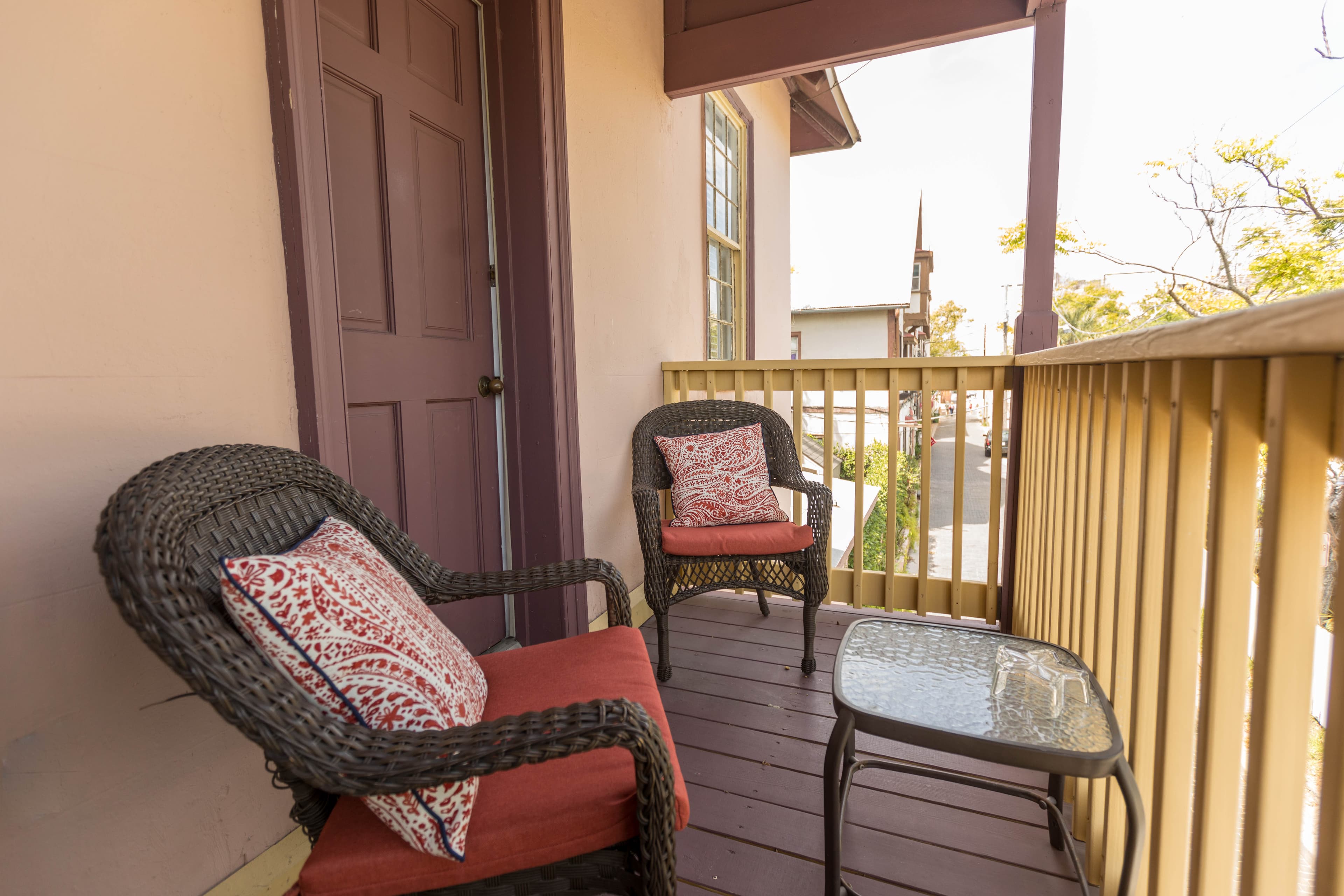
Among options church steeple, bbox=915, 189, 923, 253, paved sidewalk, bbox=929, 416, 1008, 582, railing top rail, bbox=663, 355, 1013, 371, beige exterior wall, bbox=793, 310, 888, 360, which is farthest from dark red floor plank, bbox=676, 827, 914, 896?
church steeple, bbox=915, 189, 923, 253

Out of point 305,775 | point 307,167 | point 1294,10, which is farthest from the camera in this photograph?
point 1294,10

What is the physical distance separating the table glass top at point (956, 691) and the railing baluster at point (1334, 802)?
0.41m

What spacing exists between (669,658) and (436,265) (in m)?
1.62

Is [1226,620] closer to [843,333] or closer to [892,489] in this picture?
[892,489]

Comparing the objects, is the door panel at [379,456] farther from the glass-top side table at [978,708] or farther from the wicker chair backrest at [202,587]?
the glass-top side table at [978,708]

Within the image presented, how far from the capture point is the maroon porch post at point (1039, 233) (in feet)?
8.20

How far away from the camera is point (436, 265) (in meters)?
2.02

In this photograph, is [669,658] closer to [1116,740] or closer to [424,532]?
[424,532]

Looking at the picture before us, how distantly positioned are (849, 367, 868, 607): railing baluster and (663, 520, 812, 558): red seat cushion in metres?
0.61

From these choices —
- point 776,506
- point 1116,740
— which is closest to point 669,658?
point 776,506

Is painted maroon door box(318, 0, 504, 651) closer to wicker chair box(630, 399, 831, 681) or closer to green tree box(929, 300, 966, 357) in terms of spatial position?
wicker chair box(630, 399, 831, 681)

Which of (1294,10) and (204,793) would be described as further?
(1294,10)

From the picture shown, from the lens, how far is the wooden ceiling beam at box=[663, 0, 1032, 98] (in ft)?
8.86

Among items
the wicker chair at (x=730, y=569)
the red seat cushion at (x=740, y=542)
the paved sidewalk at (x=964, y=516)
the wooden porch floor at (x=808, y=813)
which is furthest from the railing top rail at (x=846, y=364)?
the paved sidewalk at (x=964, y=516)
